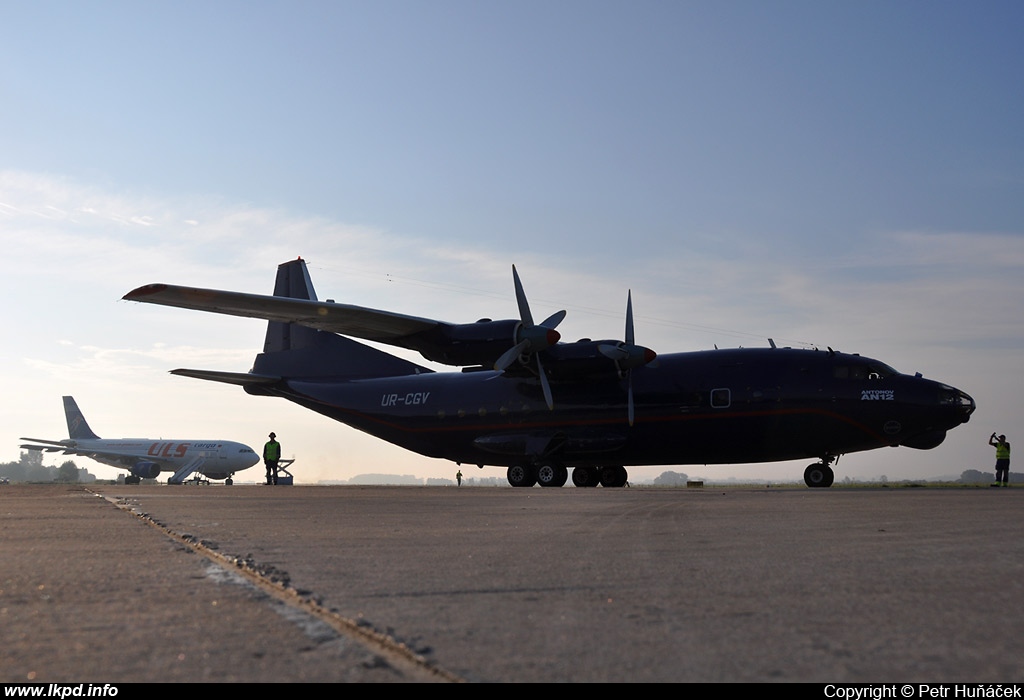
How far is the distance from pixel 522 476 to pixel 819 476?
331 inches

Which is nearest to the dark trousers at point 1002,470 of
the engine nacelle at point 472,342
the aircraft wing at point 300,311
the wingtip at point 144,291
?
the engine nacelle at point 472,342

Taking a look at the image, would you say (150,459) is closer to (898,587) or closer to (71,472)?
(898,587)

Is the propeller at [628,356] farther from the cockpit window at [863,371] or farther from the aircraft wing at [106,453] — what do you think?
the aircraft wing at [106,453]

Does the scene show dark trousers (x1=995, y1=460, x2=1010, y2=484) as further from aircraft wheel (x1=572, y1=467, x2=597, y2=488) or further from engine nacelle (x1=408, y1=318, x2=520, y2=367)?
engine nacelle (x1=408, y1=318, x2=520, y2=367)

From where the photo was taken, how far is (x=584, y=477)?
2777 cm

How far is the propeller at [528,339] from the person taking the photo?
78.3ft

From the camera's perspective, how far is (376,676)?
8.64ft

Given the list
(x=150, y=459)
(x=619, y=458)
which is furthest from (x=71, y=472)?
(x=619, y=458)

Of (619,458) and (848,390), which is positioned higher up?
(848,390)

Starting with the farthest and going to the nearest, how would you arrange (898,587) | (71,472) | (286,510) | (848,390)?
(71,472) < (848,390) < (286,510) < (898,587)

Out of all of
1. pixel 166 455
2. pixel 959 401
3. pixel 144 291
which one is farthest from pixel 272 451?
pixel 166 455

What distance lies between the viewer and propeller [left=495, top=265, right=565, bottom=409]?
23875 millimetres
